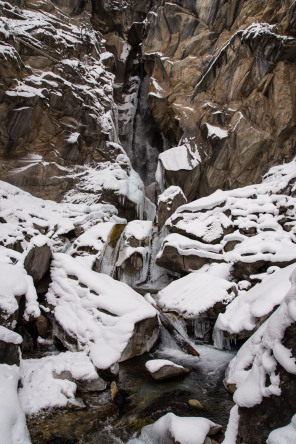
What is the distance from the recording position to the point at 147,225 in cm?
1314

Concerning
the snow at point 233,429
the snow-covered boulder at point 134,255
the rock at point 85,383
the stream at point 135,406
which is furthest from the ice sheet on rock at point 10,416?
the snow-covered boulder at point 134,255

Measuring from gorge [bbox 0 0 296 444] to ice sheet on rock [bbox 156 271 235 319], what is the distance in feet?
0.14

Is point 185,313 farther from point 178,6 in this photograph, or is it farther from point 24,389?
point 178,6

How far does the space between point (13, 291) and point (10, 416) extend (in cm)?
239

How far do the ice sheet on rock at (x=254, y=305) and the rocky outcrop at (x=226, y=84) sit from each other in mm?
12960

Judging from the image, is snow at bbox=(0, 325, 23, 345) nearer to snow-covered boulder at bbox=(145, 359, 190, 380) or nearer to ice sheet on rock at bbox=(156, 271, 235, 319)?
snow-covered boulder at bbox=(145, 359, 190, 380)

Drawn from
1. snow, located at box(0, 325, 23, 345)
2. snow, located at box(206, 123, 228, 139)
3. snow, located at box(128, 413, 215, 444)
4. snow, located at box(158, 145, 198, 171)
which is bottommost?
snow, located at box(128, 413, 215, 444)

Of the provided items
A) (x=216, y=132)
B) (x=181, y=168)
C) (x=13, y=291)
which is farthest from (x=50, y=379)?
(x=216, y=132)

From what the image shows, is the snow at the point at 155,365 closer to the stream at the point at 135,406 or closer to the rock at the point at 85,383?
the stream at the point at 135,406

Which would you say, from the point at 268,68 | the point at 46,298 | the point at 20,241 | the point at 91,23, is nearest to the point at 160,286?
the point at 46,298

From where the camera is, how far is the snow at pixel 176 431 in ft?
10.5

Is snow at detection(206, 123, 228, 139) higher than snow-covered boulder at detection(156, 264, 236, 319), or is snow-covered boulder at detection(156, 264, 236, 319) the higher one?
snow at detection(206, 123, 228, 139)

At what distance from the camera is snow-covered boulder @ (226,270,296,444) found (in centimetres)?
239

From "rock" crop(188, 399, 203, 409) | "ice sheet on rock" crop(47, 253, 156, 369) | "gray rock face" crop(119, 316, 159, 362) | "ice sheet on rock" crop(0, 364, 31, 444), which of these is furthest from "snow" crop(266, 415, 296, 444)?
"gray rock face" crop(119, 316, 159, 362)
